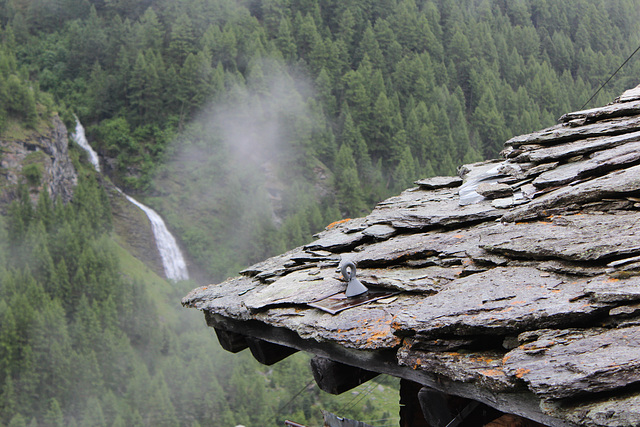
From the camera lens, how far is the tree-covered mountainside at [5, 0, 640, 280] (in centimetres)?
7275

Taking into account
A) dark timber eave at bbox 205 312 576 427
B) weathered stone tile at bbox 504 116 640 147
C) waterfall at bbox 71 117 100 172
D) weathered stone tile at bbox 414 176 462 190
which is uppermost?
waterfall at bbox 71 117 100 172

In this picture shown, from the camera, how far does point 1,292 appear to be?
2235 inches

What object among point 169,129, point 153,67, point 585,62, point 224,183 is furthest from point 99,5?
point 585,62

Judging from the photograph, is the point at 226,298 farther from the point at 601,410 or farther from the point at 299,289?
the point at 601,410

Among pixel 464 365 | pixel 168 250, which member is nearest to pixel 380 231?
pixel 464 365

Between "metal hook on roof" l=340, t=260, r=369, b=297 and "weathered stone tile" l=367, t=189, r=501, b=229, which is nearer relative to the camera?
"metal hook on roof" l=340, t=260, r=369, b=297

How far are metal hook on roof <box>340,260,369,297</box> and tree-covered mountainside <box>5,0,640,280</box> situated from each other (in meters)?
63.4

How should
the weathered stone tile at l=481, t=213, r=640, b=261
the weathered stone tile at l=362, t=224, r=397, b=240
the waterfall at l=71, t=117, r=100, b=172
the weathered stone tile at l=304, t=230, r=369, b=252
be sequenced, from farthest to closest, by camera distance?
1. the waterfall at l=71, t=117, r=100, b=172
2. the weathered stone tile at l=304, t=230, r=369, b=252
3. the weathered stone tile at l=362, t=224, r=397, b=240
4. the weathered stone tile at l=481, t=213, r=640, b=261

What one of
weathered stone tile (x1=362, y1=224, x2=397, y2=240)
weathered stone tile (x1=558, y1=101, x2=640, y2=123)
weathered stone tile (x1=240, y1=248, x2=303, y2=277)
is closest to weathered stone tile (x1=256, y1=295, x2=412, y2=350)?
weathered stone tile (x1=362, y1=224, x2=397, y2=240)

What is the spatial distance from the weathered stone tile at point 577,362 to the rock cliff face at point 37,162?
68.8m

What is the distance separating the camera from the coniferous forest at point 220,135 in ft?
177

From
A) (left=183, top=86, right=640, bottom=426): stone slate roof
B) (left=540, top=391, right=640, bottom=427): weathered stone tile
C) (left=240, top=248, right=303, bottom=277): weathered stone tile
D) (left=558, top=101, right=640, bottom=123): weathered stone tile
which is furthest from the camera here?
(left=240, top=248, right=303, bottom=277): weathered stone tile

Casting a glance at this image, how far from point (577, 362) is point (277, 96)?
8188 centimetres

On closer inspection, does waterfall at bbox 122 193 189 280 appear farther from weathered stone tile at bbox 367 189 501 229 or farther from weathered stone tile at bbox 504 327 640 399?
weathered stone tile at bbox 504 327 640 399
